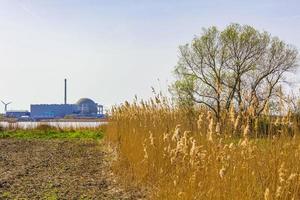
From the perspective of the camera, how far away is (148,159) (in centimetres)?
720

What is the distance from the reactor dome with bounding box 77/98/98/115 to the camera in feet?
276

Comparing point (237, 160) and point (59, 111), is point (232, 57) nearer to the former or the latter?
point (237, 160)

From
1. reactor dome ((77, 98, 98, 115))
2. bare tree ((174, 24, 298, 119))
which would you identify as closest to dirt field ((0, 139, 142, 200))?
bare tree ((174, 24, 298, 119))

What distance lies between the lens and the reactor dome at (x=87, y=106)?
84.1m

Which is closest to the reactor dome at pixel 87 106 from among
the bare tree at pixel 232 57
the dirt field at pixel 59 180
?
the bare tree at pixel 232 57

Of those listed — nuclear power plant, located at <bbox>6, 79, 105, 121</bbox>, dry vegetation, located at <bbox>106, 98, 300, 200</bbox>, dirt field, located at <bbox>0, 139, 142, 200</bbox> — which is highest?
nuclear power plant, located at <bbox>6, 79, 105, 121</bbox>

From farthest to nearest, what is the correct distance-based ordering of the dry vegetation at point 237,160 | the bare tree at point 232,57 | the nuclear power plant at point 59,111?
the nuclear power plant at point 59,111, the bare tree at point 232,57, the dry vegetation at point 237,160

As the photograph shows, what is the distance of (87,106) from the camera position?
86375mm

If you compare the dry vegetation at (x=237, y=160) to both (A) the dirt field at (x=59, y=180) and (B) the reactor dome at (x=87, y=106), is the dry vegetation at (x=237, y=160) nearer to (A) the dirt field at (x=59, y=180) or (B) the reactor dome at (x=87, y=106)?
(A) the dirt field at (x=59, y=180)

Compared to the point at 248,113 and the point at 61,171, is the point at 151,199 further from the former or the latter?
the point at 61,171

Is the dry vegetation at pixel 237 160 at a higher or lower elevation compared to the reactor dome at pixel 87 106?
lower

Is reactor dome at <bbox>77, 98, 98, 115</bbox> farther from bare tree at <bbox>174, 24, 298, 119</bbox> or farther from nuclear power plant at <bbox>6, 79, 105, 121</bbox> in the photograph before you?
bare tree at <bbox>174, 24, 298, 119</bbox>

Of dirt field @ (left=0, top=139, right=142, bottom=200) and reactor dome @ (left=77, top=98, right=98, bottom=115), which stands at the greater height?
reactor dome @ (left=77, top=98, right=98, bottom=115)

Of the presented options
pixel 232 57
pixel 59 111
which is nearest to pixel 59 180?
pixel 232 57
